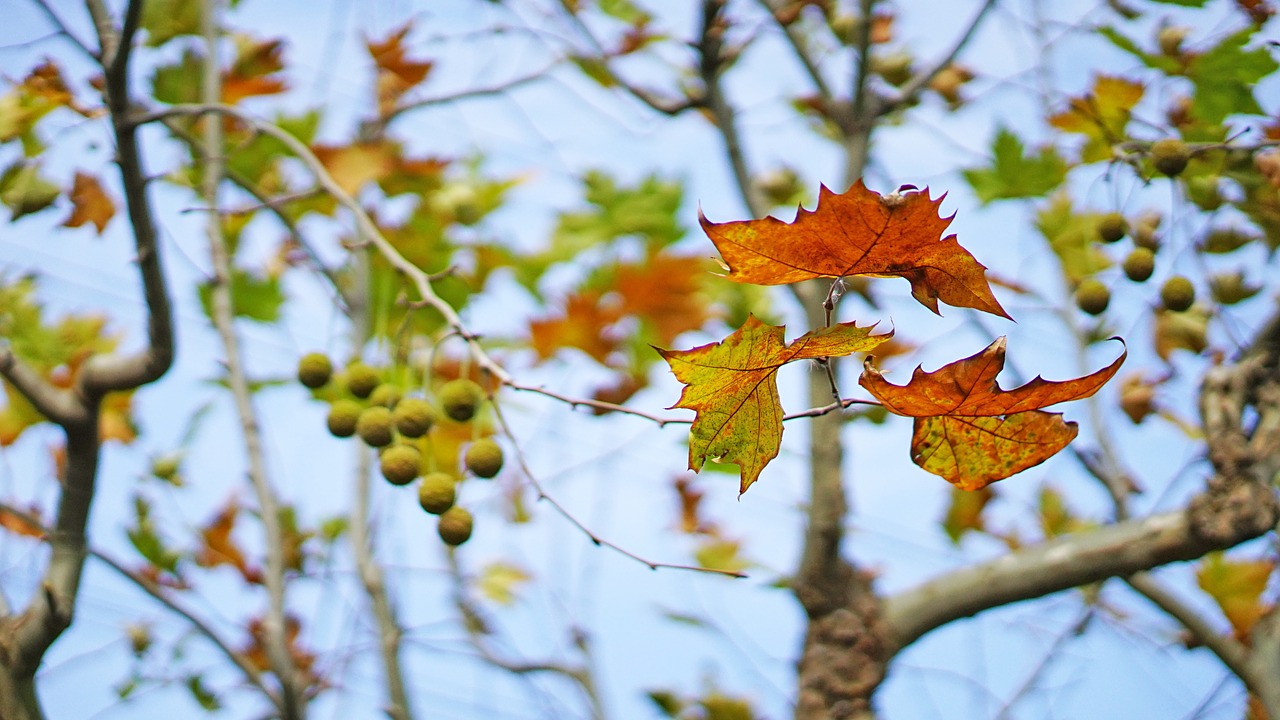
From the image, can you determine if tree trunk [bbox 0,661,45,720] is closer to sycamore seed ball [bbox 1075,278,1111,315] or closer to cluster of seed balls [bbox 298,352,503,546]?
cluster of seed balls [bbox 298,352,503,546]

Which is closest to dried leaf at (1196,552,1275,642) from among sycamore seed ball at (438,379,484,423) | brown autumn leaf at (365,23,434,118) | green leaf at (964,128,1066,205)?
green leaf at (964,128,1066,205)

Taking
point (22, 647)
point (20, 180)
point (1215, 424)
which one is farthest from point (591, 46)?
point (22, 647)

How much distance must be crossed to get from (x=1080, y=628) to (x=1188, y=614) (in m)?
0.35

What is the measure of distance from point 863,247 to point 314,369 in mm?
715

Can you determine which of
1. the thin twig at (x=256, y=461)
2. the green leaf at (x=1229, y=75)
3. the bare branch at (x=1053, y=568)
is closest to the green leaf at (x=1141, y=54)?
the green leaf at (x=1229, y=75)

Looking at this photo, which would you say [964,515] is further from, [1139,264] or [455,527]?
[455,527]

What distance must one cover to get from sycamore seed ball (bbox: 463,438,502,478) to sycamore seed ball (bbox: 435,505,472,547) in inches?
1.6

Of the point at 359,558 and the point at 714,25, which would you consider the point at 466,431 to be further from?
the point at 714,25

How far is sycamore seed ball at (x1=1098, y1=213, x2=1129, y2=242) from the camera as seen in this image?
47.5 inches

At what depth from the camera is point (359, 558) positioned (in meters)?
1.82

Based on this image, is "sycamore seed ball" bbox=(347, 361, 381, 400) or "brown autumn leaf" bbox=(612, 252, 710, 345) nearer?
"sycamore seed ball" bbox=(347, 361, 381, 400)

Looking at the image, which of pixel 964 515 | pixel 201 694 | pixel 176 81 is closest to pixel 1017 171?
pixel 964 515

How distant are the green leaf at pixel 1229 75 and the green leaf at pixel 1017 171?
31 cm

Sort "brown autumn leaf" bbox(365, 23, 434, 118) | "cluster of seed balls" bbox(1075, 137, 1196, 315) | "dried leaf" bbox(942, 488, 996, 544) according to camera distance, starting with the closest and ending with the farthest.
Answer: "cluster of seed balls" bbox(1075, 137, 1196, 315)
"brown autumn leaf" bbox(365, 23, 434, 118)
"dried leaf" bbox(942, 488, 996, 544)
